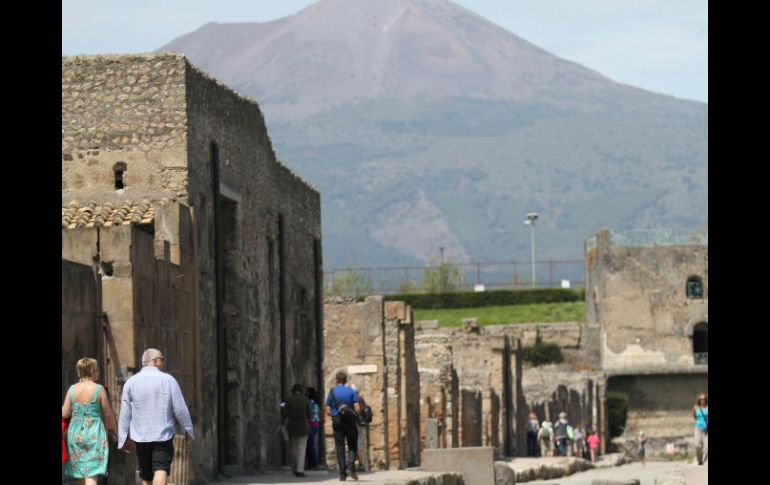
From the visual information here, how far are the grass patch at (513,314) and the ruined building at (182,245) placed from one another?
58.6 m

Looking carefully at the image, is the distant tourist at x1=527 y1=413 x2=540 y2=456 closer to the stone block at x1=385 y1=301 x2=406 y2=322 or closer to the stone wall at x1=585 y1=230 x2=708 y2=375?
the stone block at x1=385 y1=301 x2=406 y2=322

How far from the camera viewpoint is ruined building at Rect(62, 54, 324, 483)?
19.4 metres

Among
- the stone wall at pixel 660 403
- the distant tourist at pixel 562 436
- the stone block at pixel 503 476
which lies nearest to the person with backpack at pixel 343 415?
the stone block at pixel 503 476

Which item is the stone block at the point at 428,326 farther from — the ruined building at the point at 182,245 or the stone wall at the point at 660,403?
the stone wall at the point at 660,403

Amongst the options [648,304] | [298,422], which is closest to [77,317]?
[298,422]

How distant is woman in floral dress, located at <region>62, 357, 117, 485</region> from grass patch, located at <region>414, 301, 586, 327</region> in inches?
2917

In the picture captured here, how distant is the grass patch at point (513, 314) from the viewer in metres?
89.4

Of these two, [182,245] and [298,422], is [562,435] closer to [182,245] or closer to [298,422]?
[298,422]

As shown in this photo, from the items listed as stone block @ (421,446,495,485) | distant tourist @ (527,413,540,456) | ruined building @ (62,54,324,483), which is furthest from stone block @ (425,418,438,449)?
distant tourist @ (527,413,540,456)

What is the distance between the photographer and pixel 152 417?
1473 centimetres
